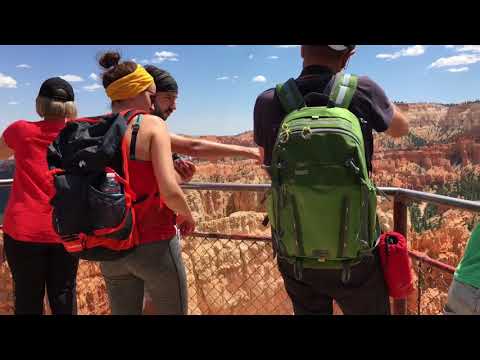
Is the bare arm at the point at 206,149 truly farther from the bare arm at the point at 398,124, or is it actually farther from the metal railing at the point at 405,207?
the bare arm at the point at 398,124

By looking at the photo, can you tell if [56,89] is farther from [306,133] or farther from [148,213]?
[306,133]

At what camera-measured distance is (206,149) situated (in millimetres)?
2322

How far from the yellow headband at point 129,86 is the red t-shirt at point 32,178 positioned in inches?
20.8

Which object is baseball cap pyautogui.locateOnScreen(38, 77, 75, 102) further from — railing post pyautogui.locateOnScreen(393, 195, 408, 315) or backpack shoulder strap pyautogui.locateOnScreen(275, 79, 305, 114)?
railing post pyautogui.locateOnScreen(393, 195, 408, 315)

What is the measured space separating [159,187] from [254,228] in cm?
2216

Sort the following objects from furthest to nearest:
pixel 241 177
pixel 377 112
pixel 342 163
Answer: pixel 241 177 → pixel 377 112 → pixel 342 163

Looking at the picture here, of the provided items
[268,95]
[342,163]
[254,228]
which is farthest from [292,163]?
[254,228]

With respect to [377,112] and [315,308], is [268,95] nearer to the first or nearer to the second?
[377,112]

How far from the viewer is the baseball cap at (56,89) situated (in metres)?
2.28

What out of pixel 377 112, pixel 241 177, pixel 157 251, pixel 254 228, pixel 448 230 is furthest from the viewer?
pixel 241 177

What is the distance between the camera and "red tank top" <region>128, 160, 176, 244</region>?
1833mm

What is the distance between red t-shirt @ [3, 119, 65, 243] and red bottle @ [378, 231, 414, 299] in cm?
159

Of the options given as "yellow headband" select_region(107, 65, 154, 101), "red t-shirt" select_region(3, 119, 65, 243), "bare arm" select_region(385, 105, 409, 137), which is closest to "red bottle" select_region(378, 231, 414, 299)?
"bare arm" select_region(385, 105, 409, 137)

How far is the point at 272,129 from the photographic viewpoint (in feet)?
5.64
